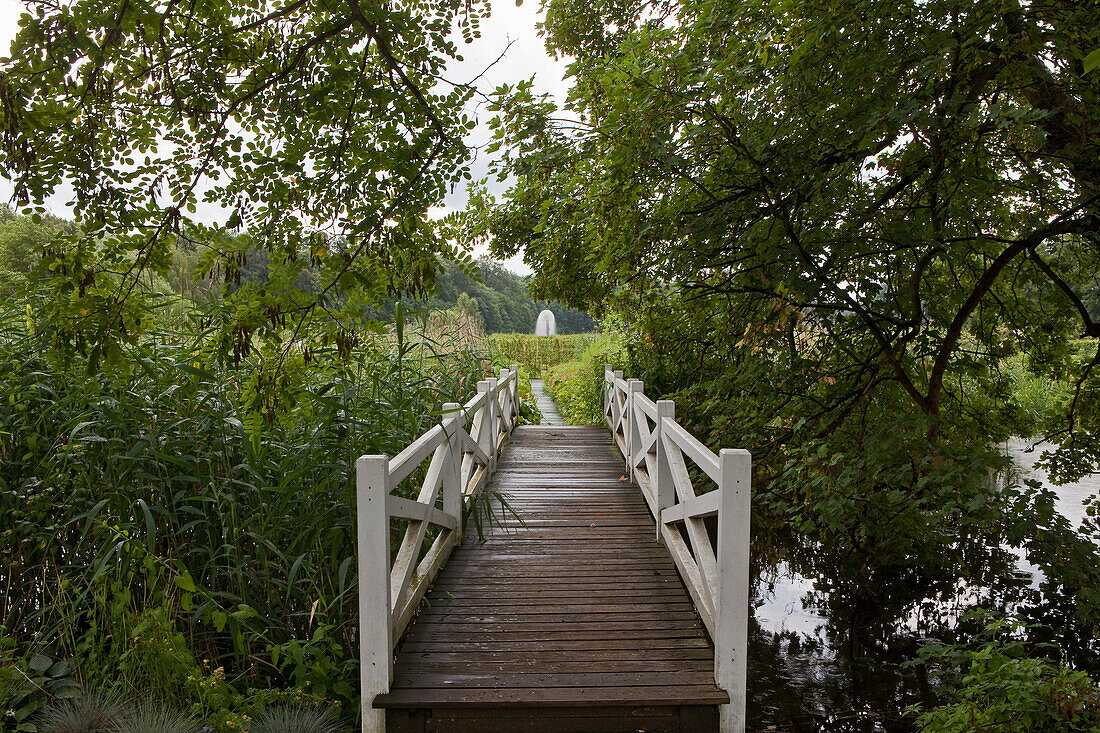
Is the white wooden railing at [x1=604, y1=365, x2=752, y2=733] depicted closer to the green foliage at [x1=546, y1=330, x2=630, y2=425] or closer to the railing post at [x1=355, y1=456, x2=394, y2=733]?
the railing post at [x1=355, y1=456, x2=394, y2=733]

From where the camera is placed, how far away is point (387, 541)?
304 centimetres

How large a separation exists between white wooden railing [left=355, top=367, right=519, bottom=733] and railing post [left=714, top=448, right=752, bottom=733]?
Result: 4.75 feet

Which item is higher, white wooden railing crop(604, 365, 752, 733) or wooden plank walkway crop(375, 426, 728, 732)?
white wooden railing crop(604, 365, 752, 733)

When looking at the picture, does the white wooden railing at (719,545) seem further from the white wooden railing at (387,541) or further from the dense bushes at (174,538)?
the dense bushes at (174,538)

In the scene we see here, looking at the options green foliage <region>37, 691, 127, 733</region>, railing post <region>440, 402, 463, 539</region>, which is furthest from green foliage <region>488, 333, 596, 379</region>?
green foliage <region>37, 691, 127, 733</region>

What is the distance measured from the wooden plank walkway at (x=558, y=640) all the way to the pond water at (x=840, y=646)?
1.03m

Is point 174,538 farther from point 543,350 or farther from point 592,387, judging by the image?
point 543,350

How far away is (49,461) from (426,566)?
2.21 metres

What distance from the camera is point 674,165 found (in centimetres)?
387

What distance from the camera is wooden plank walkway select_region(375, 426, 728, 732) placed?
120 inches

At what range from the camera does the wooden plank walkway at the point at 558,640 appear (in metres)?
3.04

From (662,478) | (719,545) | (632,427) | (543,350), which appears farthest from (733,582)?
(543,350)

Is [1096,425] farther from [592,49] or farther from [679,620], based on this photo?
[592,49]

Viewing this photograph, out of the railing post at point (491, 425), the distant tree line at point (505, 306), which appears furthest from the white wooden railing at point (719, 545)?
the distant tree line at point (505, 306)
